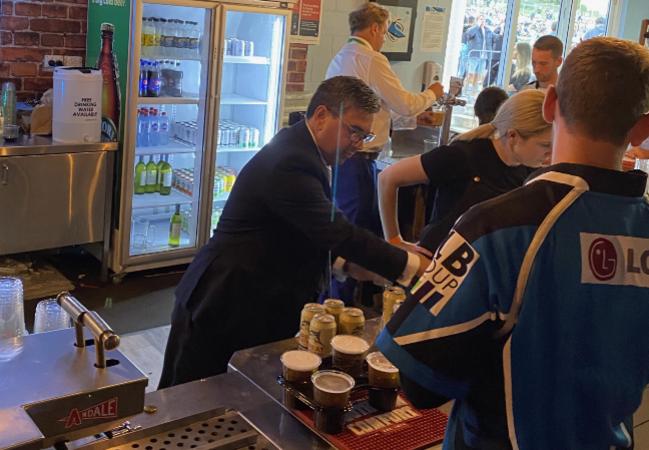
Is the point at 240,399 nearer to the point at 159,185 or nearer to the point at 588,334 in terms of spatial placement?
the point at 588,334

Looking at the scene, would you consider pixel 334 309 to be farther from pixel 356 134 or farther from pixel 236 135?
pixel 236 135

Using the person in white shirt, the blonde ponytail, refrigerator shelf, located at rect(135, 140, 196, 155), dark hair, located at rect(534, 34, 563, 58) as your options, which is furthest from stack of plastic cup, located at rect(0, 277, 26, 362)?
dark hair, located at rect(534, 34, 563, 58)

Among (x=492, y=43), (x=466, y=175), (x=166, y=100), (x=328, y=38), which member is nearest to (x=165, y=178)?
(x=166, y=100)

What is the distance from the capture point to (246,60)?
4.96 m

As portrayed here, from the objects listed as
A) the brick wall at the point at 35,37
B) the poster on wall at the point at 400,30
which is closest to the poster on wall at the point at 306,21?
the poster on wall at the point at 400,30

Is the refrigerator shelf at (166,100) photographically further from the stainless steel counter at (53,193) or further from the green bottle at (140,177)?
the green bottle at (140,177)

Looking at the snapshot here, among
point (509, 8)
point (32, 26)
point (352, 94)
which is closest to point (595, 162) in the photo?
point (352, 94)

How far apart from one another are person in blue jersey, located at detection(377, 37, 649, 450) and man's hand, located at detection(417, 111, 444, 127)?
158 inches

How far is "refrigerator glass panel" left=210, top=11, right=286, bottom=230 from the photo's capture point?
5.06m

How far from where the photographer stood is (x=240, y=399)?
5.46 ft

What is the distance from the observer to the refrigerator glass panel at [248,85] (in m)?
5.06

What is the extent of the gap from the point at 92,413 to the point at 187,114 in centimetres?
424

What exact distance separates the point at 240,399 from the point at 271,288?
0.56 meters

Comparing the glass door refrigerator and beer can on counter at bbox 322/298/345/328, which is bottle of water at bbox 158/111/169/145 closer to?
the glass door refrigerator
